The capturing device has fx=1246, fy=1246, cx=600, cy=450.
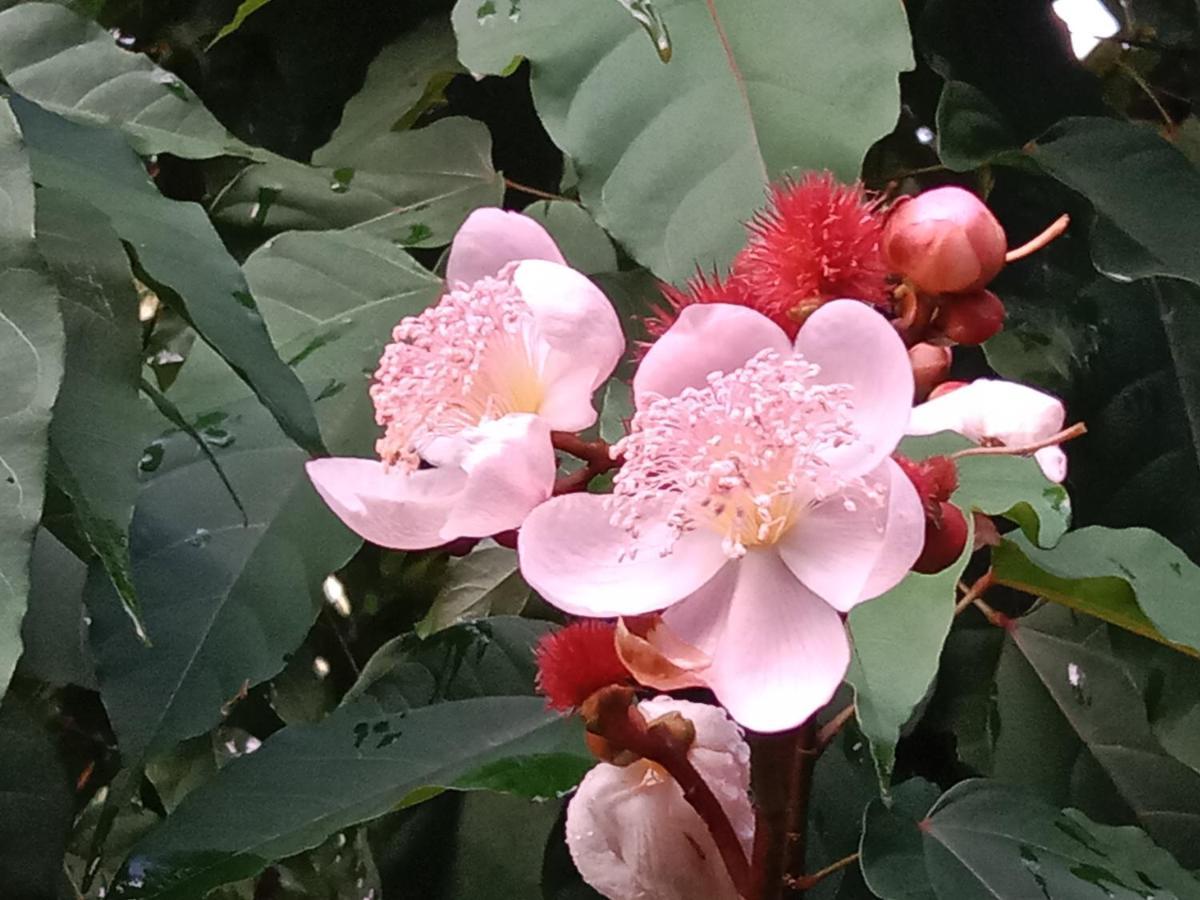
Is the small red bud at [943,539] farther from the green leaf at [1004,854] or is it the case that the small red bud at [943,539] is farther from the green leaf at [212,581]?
the green leaf at [212,581]

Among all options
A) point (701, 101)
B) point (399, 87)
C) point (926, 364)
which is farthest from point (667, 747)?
point (399, 87)

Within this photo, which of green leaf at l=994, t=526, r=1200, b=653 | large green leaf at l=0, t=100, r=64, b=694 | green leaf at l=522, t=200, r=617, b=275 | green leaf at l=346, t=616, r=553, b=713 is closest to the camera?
large green leaf at l=0, t=100, r=64, b=694

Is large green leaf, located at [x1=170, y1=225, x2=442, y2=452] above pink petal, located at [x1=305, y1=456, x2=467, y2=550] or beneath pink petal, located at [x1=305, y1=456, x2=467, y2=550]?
beneath

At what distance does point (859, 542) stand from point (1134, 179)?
0.36 m

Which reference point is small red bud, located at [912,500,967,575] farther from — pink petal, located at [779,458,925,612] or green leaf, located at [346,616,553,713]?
green leaf, located at [346,616,553,713]

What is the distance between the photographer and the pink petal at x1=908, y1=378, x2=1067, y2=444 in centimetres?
37

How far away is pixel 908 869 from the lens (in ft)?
1.28

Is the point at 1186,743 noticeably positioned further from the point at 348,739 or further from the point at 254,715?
the point at 254,715

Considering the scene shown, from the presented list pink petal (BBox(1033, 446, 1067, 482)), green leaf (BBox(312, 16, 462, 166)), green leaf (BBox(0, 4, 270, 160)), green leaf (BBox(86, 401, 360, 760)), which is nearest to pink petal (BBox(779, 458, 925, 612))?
pink petal (BBox(1033, 446, 1067, 482))

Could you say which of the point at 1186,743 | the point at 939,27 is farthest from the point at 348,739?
the point at 939,27

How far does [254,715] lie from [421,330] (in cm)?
41

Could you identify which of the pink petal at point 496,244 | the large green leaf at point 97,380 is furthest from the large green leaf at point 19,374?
the pink petal at point 496,244

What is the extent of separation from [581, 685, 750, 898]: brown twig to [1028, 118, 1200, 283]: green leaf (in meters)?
0.34

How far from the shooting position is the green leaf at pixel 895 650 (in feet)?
1.03
